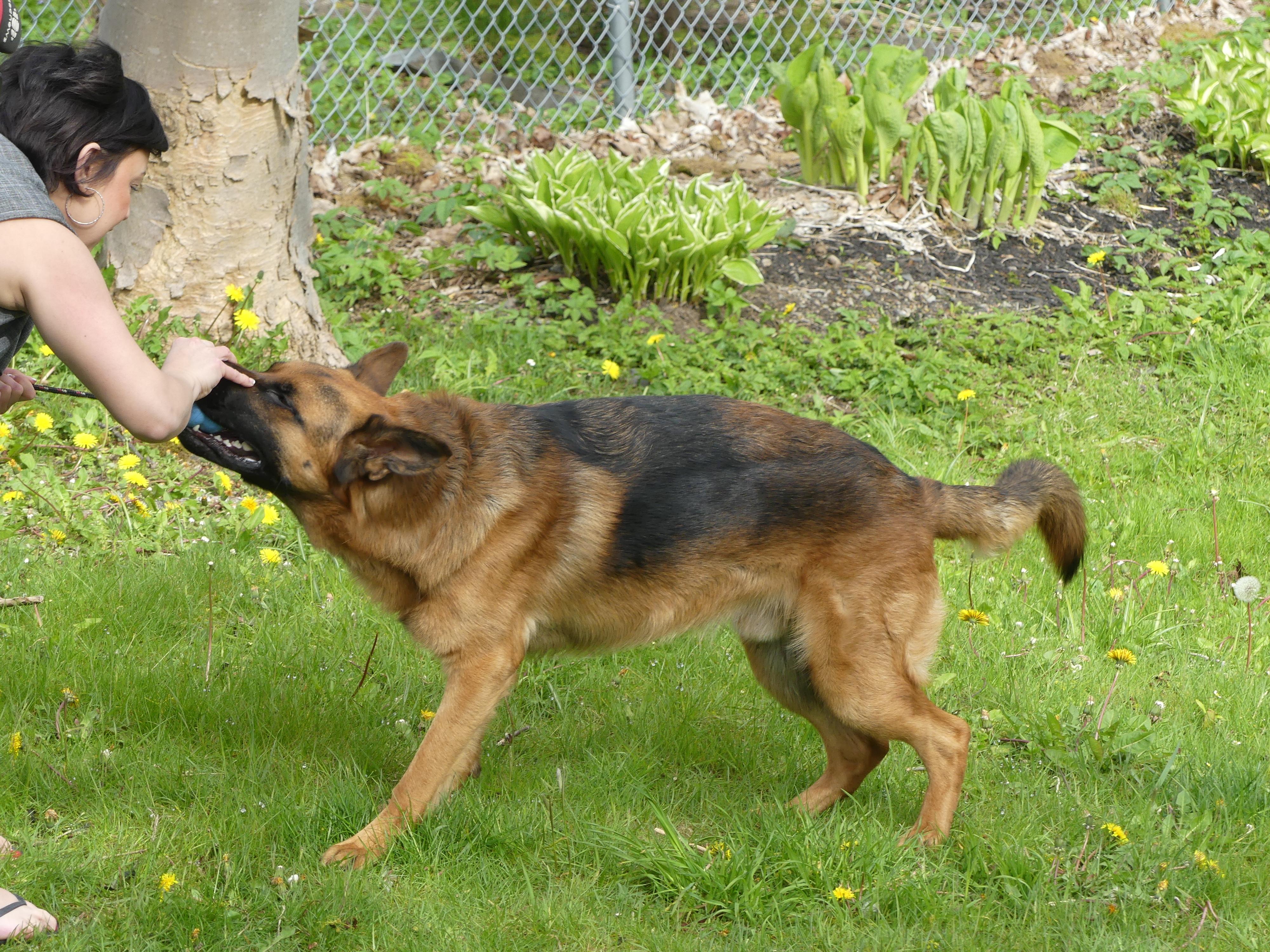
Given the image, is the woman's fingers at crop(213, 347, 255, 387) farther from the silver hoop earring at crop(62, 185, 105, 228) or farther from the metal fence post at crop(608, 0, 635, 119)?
the metal fence post at crop(608, 0, 635, 119)

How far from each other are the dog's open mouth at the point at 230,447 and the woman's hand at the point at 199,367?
0.11 meters

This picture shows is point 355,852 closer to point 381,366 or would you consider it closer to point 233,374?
point 233,374

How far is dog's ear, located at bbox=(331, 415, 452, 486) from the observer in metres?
3.23

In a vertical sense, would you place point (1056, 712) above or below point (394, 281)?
above

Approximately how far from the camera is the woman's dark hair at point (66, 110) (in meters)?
2.95

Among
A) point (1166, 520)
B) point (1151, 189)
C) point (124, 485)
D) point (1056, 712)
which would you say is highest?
point (1151, 189)

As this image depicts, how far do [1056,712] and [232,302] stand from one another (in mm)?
4301

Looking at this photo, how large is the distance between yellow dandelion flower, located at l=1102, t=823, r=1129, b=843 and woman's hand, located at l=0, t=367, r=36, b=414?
10.7ft

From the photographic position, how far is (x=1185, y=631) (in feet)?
15.1

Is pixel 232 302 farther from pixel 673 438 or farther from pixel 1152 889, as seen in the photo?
pixel 1152 889

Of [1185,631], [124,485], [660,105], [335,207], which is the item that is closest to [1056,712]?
[1185,631]

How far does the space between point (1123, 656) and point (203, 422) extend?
10.0 feet

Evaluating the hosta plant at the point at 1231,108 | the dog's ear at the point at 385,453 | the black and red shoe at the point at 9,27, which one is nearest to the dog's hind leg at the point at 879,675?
the dog's ear at the point at 385,453

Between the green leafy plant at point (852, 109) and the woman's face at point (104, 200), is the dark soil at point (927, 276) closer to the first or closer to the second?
the green leafy plant at point (852, 109)
